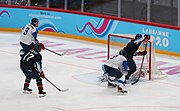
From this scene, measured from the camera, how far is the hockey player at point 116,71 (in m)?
10.4

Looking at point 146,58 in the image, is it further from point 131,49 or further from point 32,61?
point 32,61

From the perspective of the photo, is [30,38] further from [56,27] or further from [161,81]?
[56,27]

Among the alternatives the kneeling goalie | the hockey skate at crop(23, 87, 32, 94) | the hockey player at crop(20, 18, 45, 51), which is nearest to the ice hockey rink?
the hockey skate at crop(23, 87, 32, 94)

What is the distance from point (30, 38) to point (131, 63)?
2332 millimetres

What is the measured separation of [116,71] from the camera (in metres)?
10.5

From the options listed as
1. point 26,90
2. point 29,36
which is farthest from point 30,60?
point 26,90

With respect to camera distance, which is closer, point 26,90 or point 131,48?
point 26,90

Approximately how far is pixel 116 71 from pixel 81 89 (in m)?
0.91

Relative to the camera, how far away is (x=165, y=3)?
17.7 meters

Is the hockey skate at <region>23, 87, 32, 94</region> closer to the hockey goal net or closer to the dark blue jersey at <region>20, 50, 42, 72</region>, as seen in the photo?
the dark blue jersey at <region>20, 50, 42, 72</region>

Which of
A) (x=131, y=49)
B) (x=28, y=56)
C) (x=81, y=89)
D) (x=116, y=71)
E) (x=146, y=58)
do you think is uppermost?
(x=131, y=49)

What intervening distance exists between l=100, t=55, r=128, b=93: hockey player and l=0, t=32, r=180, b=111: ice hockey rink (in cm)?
20

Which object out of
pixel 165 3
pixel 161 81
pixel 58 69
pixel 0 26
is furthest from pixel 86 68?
pixel 0 26

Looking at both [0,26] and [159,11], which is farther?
[0,26]
